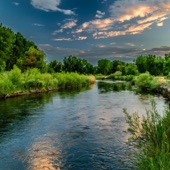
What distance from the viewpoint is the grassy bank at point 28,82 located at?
35.1 meters

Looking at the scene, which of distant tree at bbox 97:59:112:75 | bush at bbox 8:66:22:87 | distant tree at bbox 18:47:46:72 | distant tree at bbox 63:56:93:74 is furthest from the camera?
distant tree at bbox 97:59:112:75

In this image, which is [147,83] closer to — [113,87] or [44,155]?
[113,87]

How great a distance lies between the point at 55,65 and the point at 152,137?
137891mm

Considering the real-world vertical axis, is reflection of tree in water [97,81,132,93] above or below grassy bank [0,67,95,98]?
below

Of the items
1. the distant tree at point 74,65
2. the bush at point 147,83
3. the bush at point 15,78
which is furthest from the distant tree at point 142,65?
the bush at point 15,78

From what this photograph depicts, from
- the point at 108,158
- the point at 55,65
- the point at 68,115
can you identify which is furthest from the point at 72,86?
the point at 55,65

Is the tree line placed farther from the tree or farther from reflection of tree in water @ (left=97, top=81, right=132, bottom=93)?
reflection of tree in water @ (left=97, top=81, right=132, bottom=93)

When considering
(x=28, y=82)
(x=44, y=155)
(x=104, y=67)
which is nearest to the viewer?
(x=44, y=155)

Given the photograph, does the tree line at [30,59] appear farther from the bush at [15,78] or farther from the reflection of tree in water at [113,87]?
the bush at [15,78]

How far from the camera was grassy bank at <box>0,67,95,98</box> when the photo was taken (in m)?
35.1

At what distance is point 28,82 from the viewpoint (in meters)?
41.2

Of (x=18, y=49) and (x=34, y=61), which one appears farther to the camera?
(x=18, y=49)

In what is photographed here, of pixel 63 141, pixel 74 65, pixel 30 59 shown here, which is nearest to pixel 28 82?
pixel 63 141

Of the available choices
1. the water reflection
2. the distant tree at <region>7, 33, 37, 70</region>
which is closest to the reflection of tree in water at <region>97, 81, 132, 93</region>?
the water reflection
